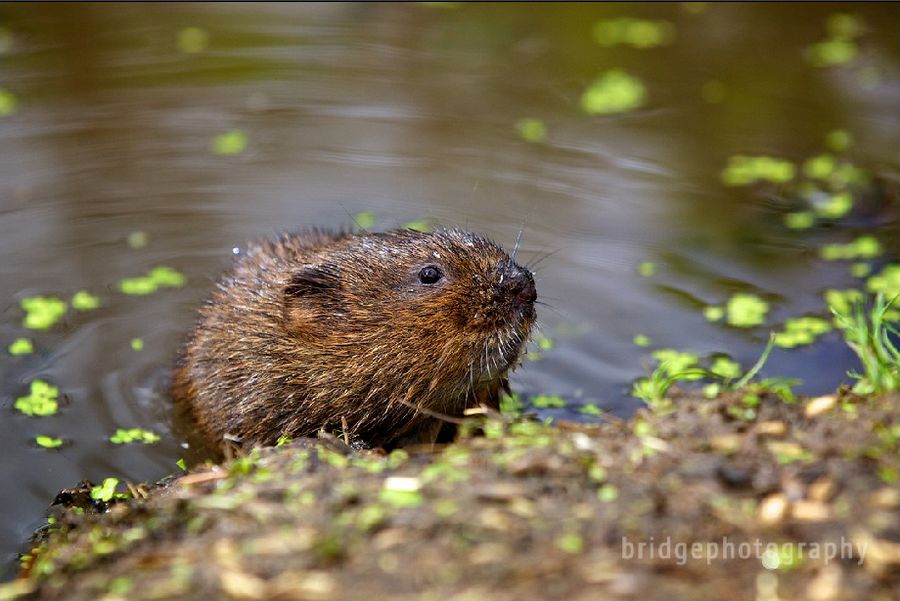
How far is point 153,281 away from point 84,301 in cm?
52

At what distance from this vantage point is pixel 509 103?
10289 millimetres

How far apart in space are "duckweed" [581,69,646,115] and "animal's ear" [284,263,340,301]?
5197 millimetres

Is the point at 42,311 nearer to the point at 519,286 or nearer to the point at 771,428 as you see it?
the point at 519,286

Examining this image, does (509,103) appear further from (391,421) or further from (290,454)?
(290,454)

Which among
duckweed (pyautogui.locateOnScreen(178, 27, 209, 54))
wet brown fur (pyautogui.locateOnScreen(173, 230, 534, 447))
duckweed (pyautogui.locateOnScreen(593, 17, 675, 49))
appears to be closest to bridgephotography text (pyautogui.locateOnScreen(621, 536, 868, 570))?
wet brown fur (pyautogui.locateOnScreen(173, 230, 534, 447))

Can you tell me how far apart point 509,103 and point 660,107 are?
146 cm

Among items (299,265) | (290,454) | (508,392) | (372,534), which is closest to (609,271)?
(508,392)

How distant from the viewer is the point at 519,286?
538 centimetres

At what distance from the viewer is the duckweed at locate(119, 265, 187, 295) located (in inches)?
299

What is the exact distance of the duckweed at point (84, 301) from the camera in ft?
24.0

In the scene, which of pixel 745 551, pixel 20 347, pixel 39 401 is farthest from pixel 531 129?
pixel 745 551

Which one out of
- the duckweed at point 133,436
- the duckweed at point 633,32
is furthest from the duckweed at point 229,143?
the duckweed at point 633,32

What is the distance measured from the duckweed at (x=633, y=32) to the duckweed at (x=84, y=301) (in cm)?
646

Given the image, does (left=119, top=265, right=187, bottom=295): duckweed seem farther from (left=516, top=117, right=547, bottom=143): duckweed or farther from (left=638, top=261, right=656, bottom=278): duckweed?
(left=516, top=117, right=547, bottom=143): duckweed
